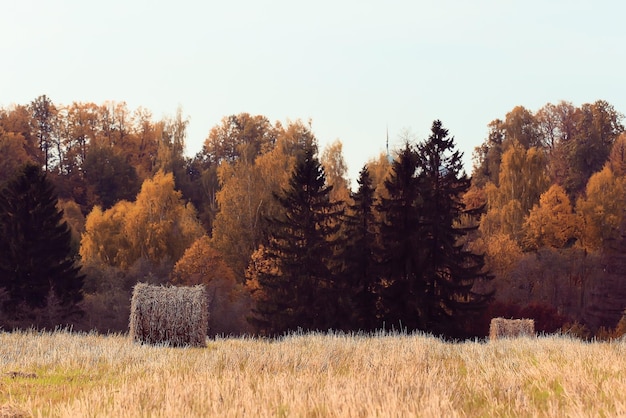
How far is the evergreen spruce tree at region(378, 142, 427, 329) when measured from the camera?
42531 mm

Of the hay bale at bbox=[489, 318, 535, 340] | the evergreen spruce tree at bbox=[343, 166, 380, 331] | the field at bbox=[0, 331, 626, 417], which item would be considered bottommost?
the hay bale at bbox=[489, 318, 535, 340]

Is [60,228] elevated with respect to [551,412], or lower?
elevated

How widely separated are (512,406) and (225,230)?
190 feet

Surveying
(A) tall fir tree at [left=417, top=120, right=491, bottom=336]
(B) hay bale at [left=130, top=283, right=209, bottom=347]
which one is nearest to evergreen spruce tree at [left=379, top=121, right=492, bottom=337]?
(A) tall fir tree at [left=417, top=120, right=491, bottom=336]

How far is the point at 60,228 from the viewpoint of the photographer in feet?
174

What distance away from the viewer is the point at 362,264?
43969mm

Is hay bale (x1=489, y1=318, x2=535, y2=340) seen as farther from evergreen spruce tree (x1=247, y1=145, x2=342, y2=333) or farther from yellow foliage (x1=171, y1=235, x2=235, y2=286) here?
yellow foliage (x1=171, y1=235, x2=235, y2=286)

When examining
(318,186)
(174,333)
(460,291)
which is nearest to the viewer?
(174,333)

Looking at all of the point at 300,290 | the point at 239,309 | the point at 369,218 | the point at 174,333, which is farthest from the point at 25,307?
the point at 174,333

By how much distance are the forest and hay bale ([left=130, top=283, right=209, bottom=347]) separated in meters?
5.59

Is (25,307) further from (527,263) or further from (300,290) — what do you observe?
(527,263)

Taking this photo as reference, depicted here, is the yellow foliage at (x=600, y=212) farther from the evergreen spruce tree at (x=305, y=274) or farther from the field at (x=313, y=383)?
the field at (x=313, y=383)

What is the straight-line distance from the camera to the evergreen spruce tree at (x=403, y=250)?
42531 mm

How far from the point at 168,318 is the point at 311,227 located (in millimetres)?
21354
